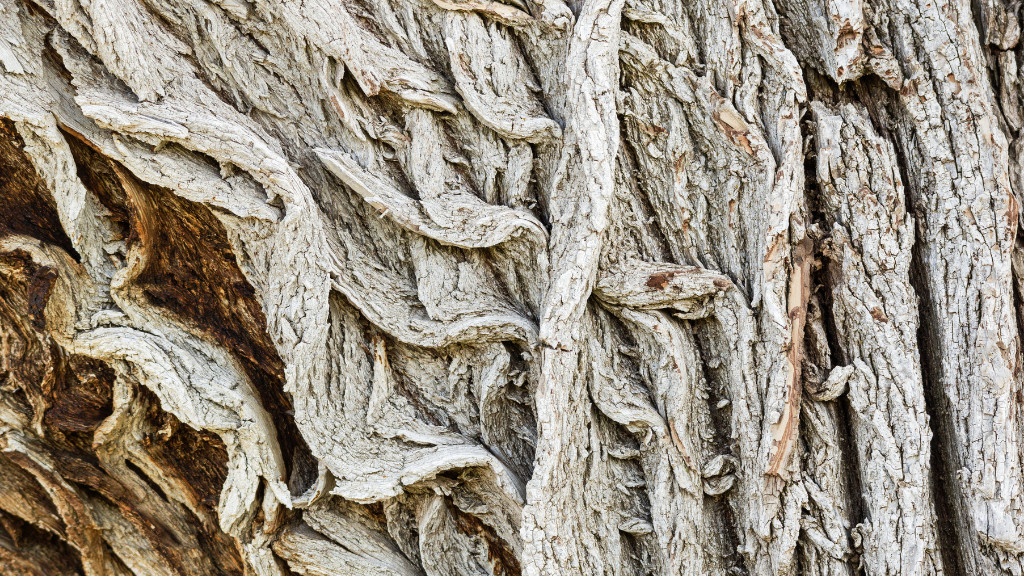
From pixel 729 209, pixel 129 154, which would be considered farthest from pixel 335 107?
pixel 729 209

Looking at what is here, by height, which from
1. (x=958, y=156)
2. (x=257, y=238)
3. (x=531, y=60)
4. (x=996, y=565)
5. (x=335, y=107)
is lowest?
(x=996, y=565)

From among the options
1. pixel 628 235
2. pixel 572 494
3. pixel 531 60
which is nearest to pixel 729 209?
pixel 628 235

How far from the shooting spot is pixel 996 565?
184 cm

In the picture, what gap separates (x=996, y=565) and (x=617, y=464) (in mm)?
1173

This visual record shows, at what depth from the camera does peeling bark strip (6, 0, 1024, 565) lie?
190 cm

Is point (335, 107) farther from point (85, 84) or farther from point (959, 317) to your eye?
point (959, 317)

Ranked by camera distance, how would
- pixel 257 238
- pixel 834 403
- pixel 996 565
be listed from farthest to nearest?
pixel 257 238, pixel 834 403, pixel 996 565

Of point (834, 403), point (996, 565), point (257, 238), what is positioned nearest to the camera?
point (996, 565)

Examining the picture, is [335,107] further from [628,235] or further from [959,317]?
[959,317]

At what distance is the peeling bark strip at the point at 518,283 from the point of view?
1.90 metres

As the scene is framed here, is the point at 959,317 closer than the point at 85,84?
Yes

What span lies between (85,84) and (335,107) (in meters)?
0.86

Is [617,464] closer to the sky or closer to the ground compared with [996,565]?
closer to the sky

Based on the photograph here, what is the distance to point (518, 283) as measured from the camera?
212cm
